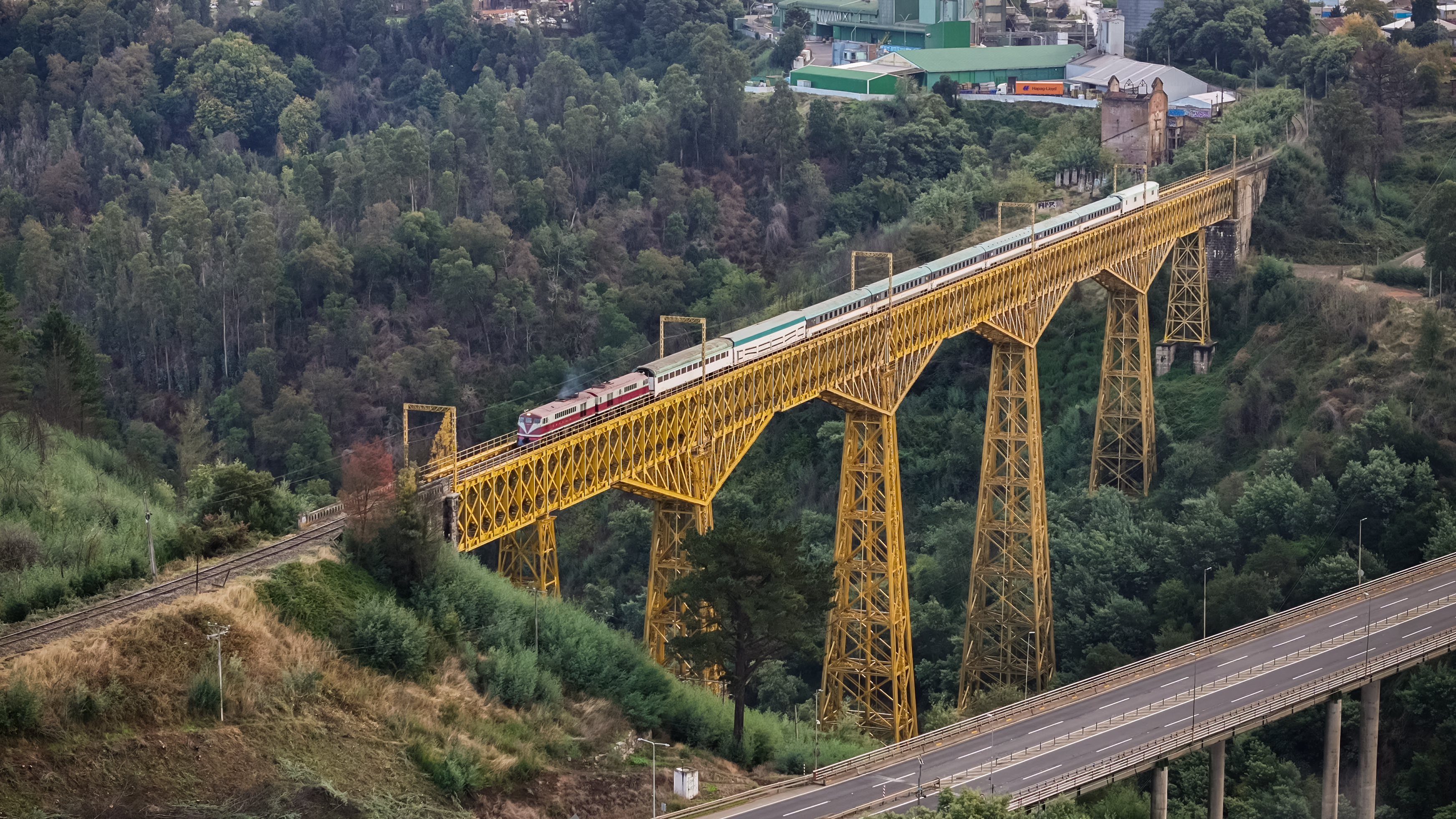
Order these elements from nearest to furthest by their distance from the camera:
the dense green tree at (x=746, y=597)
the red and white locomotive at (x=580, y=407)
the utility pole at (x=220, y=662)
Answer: the utility pole at (x=220, y=662), the dense green tree at (x=746, y=597), the red and white locomotive at (x=580, y=407)

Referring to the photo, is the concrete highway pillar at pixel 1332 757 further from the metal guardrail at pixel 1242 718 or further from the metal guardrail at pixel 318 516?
the metal guardrail at pixel 318 516

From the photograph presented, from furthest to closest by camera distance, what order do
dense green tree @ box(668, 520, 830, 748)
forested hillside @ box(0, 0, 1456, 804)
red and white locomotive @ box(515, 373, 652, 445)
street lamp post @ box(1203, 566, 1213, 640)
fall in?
street lamp post @ box(1203, 566, 1213, 640) < forested hillside @ box(0, 0, 1456, 804) < red and white locomotive @ box(515, 373, 652, 445) < dense green tree @ box(668, 520, 830, 748)

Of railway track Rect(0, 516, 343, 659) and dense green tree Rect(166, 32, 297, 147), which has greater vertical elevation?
railway track Rect(0, 516, 343, 659)

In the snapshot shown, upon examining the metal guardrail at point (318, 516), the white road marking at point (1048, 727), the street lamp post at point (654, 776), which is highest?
the metal guardrail at point (318, 516)

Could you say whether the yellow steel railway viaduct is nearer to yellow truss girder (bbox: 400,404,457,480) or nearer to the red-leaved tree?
yellow truss girder (bbox: 400,404,457,480)

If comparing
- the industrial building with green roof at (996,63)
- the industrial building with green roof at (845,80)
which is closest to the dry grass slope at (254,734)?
the industrial building with green roof at (845,80)

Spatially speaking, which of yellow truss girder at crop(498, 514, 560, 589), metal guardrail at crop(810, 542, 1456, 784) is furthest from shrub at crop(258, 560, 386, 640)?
metal guardrail at crop(810, 542, 1456, 784)

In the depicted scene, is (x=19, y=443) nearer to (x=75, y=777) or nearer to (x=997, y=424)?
(x=75, y=777)
